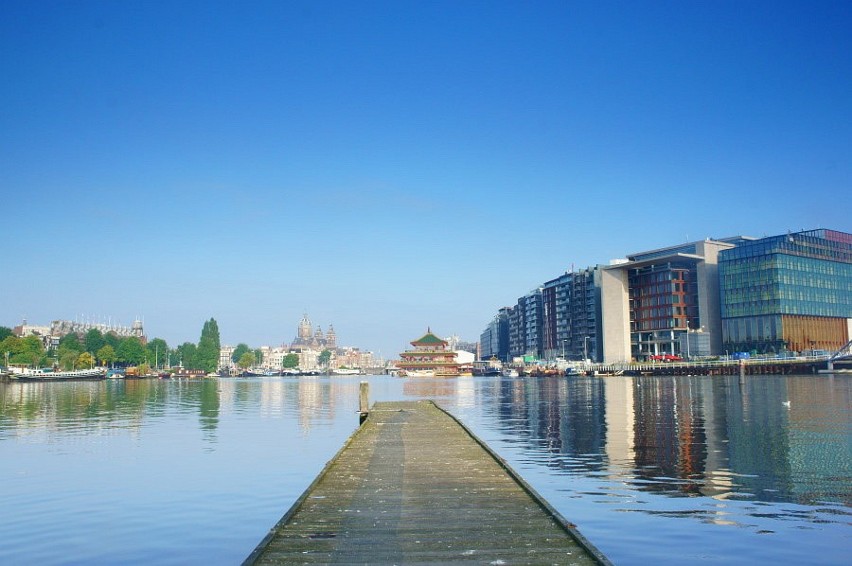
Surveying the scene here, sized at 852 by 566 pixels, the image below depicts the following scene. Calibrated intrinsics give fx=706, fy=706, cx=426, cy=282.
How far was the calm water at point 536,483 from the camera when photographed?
19141 mm

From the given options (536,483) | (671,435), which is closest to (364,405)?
(671,435)

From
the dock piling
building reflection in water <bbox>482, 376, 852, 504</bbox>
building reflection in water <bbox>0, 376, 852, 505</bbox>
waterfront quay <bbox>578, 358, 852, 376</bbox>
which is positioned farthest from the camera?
waterfront quay <bbox>578, 358, 852, 376</bbox>

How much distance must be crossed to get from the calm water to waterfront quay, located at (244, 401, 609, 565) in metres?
2.49

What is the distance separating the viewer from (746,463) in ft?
101

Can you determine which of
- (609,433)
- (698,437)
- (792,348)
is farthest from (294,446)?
(792,348)

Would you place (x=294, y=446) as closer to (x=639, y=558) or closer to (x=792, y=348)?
(x=639, y=558)

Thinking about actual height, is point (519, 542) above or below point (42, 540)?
above

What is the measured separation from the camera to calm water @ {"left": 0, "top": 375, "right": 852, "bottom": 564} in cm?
1914

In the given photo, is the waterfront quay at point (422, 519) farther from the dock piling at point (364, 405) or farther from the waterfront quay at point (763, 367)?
the waterfront quay at point (763, 367)

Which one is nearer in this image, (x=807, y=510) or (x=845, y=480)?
(x=807, y=510)

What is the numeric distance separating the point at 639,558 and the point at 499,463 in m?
8.35

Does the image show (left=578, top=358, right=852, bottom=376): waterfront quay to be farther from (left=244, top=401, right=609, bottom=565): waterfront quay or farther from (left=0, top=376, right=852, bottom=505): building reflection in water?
(left=244, top=401, right=609, bottom=565): waterfront quay

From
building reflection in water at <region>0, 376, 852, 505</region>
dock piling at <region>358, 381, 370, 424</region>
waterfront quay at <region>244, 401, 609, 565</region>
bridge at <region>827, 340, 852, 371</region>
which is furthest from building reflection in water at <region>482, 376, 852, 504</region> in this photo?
bridge at <region>827, 340, 852, 371</region>

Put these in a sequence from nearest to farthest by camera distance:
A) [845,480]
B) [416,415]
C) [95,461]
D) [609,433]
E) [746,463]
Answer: [845,480], [746,463], [95,461], [609,433], [416,415]
